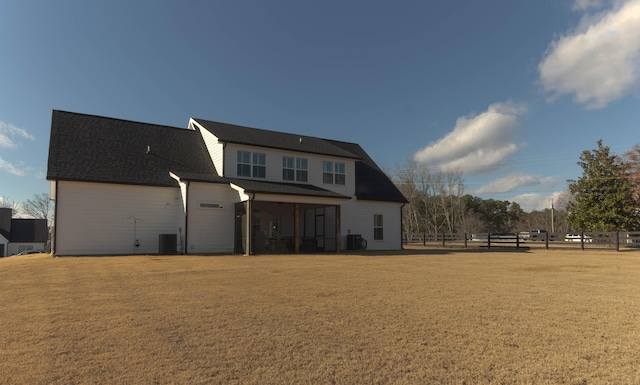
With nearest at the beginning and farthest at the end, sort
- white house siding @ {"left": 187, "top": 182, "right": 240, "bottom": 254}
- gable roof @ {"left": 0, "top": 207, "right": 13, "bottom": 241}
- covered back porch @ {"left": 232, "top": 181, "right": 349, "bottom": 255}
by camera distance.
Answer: covered back porch @ {"left": 232, "top": 181, "right": 349, "bottom": 255}, white house siding @ {"left": 187, "top": 182, "right": 240, "bottom": 254}, gable roof @ {"left": 0, "top": 207, "right": 13, "bottom": 241}

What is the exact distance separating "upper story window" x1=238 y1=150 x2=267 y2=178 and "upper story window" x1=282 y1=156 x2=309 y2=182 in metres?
1.19

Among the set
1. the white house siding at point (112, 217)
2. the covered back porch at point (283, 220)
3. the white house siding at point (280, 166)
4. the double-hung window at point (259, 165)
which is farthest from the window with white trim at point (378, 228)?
the white house siding at point (112, 217)

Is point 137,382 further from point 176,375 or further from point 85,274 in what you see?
point 85,274

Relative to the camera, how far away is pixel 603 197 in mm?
28484

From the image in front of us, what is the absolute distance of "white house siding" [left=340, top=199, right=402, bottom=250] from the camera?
2306 centimetres

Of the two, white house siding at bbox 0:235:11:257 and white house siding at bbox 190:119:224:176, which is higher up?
white house siding at bbox 190:119:224:176

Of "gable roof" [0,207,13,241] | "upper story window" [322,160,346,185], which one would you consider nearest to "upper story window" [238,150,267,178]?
"upper story window" [322,160,346,185]

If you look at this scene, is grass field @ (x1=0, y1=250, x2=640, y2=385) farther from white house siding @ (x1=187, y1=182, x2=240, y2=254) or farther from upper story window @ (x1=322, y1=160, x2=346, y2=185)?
upper story window @ (x1=322, y1=160, x2=346, y2=185)

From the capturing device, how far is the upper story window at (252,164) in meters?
20.2

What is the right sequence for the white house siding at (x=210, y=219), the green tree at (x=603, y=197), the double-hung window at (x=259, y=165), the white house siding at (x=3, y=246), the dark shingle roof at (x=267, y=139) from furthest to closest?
the white house siding at (x=3, y=246) → the green tree at (x=603, y=197) → the double-hung window at (x=259, y=165) → the dark shingle roof at (x=267, y=139) → the white house siding at (x=210, y=219)

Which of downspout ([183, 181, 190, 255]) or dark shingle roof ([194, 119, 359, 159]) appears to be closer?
downspout ([183, 181, 190, 255])

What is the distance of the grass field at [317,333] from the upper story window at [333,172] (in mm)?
14752

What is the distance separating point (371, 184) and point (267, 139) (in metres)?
7.54

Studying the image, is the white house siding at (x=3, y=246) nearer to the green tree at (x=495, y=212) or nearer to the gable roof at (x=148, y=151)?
the gable roof at (x=148, y=151)
